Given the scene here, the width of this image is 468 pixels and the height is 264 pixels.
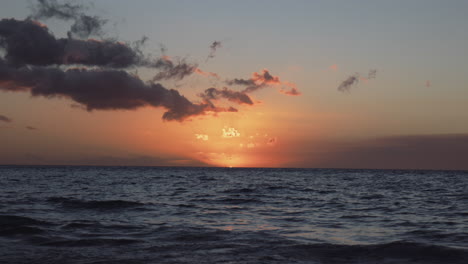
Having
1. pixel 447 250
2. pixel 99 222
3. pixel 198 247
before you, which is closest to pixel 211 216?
pixel 99 222

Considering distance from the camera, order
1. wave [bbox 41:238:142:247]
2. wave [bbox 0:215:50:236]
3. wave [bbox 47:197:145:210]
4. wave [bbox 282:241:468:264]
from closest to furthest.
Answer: wave [bbox 282:241:468:264] → wave [bbox 41:238:142:247] → wave [bbox 0:215:50:236] → wave [bbox 47:197:145:210]

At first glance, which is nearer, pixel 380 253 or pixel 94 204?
pixel 380 253

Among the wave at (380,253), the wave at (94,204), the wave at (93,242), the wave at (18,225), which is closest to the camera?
the wave at (380,253)

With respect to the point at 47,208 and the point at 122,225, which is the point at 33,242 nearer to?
the point at 122,225

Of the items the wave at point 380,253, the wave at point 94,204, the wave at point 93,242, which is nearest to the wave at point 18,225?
the wave at point 93,242

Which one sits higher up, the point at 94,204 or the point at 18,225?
the point at 18,225

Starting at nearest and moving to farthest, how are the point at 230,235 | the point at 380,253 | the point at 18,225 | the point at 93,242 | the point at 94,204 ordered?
the point at 380,253, the point at 93,242, the point at 230,235, the point at 18,225, the point at 94,204

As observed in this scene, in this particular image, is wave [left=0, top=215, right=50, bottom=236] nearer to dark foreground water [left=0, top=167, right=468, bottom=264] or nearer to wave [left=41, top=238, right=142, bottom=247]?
dark foreground water [left=0, top=167, right=468, bottom=264]

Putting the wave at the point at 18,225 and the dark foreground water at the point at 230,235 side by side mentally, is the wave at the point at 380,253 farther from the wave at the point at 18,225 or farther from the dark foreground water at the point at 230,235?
the wave at the point at 18,225

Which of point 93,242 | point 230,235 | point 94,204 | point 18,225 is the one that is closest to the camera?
point 93,242

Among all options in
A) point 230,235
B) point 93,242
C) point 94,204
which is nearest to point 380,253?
point 230,235

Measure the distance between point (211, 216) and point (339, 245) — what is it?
9.11 meters

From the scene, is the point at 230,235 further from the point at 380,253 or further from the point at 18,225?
the point at 18,225

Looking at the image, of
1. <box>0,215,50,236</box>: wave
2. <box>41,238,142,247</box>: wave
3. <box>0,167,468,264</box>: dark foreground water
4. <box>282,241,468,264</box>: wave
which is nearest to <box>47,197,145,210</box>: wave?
<box>0,167,468,264</box>: dark foreground water
